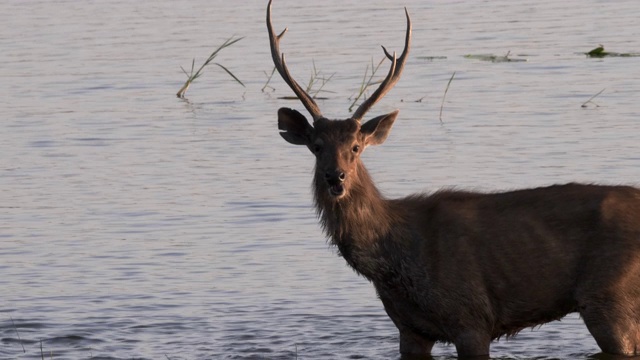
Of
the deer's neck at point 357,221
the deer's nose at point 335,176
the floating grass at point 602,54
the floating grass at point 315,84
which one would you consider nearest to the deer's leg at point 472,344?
the deer's neck at point 357,221

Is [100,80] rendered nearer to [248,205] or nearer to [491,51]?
[491,51]

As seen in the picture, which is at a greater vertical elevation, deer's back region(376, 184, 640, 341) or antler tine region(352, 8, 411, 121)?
antler tine region(352, 8, 411, 121)

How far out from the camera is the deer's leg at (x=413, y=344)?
1045cm

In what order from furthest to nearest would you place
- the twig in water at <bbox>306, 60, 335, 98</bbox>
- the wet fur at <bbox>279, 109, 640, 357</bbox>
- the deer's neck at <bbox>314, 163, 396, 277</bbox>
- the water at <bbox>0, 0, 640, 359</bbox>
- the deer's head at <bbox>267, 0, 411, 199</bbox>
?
1. the twig in water at <bbox>306, 60, 335, 98</bbox>
2. the water at <bbox>0, 0, 640, 359</bbox>
3. the deer's neck at <bbox>314, 163, 396, 277</bbox>
4. the deer's head at <bbox>267, 0, 411, 199</bbox>
5. the wet fur at <bbox>279, 109, 640, 357</bbox>

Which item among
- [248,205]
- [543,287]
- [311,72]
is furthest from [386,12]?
[543,287]

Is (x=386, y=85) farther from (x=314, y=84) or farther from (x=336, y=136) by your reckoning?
(x=314, y=84)

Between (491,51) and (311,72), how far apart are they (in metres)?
3.13

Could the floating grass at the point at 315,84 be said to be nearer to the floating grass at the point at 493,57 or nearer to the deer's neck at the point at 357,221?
the floating grass at the point at 493,57

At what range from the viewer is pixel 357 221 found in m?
10.0

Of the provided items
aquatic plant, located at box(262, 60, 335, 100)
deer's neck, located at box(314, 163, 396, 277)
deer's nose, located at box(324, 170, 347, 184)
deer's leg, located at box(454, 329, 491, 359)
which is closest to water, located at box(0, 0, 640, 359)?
aquatic plant, located at box(262, 60, 335, 100)

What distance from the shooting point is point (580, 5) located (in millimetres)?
28016

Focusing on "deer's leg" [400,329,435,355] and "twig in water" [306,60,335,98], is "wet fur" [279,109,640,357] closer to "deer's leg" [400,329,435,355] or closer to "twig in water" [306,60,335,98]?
"deer's leg" [400,329,435,355]

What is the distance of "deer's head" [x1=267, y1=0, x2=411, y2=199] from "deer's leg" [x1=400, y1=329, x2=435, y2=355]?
114 centimetres

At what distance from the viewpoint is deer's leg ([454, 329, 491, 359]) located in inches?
388
